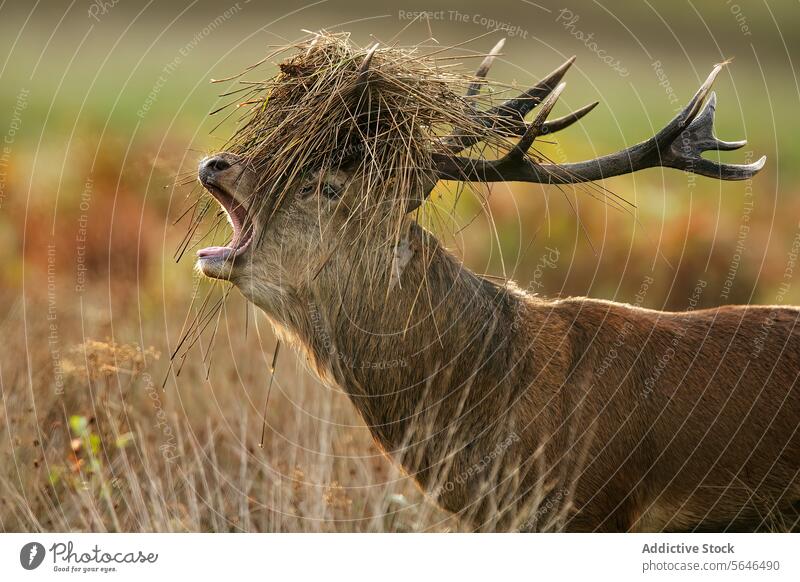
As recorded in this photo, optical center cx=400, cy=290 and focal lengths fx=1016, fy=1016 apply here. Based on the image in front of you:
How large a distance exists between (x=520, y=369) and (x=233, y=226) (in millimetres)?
1241

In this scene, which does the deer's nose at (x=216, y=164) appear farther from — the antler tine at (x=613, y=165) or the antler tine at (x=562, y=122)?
the antler tine at (x=562, y=122)

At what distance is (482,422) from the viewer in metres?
3.95

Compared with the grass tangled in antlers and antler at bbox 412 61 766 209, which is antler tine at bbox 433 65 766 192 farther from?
the grass tangled in antlers

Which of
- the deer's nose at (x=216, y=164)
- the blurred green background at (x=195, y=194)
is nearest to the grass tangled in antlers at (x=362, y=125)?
the deer's nose at (x=216, y=164)

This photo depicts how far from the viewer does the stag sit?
12.5ft

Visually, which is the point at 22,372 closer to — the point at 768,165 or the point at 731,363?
the point at 731,363

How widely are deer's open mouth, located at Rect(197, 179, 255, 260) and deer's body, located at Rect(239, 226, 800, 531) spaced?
0.64 feet

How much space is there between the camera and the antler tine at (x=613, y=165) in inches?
152

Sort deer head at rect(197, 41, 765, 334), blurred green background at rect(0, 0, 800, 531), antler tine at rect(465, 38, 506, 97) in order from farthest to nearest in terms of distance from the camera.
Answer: blurred green background at rect(0, 0, 800, 531) < antler tine at rect(465, 38, 506, 97) < deer head at rect(197, 41, 765, 334)

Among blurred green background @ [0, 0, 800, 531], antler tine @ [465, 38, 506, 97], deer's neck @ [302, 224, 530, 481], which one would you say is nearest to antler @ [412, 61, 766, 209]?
deer's neck @ [302, 224, 530, 481]

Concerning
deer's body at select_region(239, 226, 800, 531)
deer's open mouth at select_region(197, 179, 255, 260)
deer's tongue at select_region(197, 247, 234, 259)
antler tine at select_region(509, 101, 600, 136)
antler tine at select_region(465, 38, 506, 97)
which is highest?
antler tine at select_region(465, 38, 506, 97)

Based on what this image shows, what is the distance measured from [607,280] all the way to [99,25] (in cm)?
509

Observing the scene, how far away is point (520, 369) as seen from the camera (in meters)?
3.99

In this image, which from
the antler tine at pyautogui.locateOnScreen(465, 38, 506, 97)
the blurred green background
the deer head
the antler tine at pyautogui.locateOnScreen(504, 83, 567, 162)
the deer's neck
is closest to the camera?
the antler tine at pyautogui.locateOnScreen(504, 83, 567, 162)
